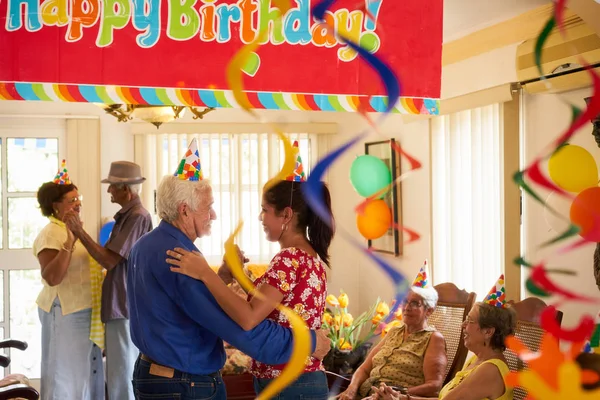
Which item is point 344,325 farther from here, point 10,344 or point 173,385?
point 173,385

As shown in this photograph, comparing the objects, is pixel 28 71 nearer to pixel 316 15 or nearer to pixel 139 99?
pixel 139 99

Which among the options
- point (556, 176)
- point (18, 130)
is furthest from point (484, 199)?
point (18, 130)

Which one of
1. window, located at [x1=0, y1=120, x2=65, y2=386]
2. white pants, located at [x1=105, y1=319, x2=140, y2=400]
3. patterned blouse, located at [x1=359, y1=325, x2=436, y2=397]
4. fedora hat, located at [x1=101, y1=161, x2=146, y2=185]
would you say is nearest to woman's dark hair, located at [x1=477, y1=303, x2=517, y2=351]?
patterned blouse, located at [x1=359, y1=325, x2=436, y2=397]

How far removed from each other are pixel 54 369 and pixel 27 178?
2.33 m

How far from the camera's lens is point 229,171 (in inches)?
248

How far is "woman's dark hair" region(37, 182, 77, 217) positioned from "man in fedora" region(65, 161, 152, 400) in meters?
0.22

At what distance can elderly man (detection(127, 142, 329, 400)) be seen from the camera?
207 cm

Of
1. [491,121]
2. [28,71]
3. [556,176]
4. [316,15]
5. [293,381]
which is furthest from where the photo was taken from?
[491,121]

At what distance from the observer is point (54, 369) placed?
12.9 feet

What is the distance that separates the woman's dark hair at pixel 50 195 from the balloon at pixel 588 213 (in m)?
2.62

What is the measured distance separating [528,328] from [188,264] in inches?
75.4

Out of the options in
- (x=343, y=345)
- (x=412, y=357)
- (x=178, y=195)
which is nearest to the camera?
(x=178, y=195)

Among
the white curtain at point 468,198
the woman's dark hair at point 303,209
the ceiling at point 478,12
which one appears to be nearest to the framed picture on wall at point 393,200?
the white curtain at point 468,198

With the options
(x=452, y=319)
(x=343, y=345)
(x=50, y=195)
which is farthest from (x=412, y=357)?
(x=50, y=195)
